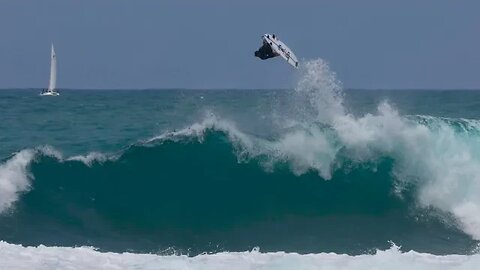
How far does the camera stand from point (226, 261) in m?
11.4

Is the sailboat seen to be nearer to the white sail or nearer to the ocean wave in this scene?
the white sail

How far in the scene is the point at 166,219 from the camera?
1691cm

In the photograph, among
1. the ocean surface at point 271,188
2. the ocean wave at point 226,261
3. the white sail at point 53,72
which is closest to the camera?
the ocean wave at point 226,261

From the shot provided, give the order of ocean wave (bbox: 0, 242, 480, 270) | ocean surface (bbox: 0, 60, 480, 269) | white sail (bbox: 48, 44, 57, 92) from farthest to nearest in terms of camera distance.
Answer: white sail (bbox: 48, 44, 57, 92) < ocean surface (bbox: 0, 60, 480, 269) < ocean wave (bbox: 0, 242, 480, 270)

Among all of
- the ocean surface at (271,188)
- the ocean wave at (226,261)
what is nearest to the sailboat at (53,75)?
the ocean surface at (271,188)

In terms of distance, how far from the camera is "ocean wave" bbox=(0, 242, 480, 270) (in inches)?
430

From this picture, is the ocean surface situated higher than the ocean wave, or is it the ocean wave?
the ocean surface

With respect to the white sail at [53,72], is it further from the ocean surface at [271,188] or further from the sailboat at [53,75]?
the ocean surface at [271,188]

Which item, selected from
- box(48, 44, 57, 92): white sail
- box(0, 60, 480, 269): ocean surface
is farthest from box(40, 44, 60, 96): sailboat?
box(0, 60, 480, 269): ocean surface

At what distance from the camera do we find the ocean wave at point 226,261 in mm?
10930

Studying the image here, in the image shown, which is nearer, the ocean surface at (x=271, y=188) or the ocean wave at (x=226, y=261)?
the ocean wave at (x=226, y=261)

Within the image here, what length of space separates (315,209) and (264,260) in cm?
632

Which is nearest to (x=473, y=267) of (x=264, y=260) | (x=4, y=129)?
(x=264, y=260)

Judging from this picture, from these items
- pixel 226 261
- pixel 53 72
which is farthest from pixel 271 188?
pixel 53 72
